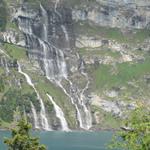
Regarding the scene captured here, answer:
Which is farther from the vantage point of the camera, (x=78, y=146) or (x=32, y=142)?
(x=78, y=146)

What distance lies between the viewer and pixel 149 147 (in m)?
36.6

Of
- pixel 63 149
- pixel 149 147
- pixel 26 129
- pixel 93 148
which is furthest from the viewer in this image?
pixel 93 148

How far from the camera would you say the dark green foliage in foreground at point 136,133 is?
3709cm

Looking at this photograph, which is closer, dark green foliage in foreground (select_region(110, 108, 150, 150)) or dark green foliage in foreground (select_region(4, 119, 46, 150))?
dark green foliage in foreground (select_region(110, 108, 150, 150))

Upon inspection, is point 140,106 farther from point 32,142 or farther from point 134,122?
point 32,142

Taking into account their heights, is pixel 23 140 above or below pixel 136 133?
below

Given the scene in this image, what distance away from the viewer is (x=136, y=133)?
3809 centimetres

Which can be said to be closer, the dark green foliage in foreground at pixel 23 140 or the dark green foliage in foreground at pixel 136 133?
the dark green foliage in foreground at pixel 136 133

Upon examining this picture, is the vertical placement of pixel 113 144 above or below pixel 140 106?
below

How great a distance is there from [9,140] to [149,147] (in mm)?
9983

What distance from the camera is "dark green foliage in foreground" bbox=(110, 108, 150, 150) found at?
37.1m

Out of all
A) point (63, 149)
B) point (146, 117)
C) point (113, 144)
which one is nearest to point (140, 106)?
point (146, 117)

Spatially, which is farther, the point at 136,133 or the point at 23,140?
the point at 23,140

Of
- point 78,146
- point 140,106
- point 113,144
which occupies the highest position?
point 140,106
